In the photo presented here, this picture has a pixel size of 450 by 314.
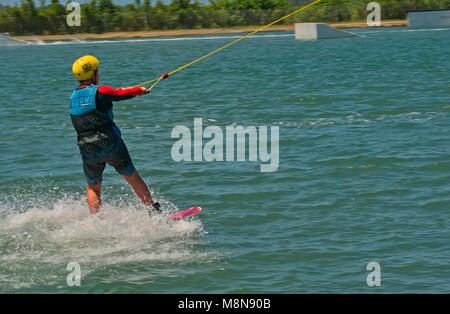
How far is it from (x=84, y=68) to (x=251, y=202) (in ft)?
11.1

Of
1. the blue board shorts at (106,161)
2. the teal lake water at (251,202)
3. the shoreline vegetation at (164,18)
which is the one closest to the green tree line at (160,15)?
the shoreline vegetation at (164,18)

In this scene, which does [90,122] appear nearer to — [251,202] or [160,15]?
[251,202]

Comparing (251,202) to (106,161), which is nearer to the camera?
(106,161)

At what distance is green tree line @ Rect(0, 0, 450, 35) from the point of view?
304ft

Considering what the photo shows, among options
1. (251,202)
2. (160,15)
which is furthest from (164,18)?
(251,202)

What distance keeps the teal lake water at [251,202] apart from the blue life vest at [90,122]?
899 mm

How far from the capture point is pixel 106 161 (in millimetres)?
11531

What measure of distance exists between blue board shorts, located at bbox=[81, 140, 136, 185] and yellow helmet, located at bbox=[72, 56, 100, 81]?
88 centimetres

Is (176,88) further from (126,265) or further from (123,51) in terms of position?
(123,51)

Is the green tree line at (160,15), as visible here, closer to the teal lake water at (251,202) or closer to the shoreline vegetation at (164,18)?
the shoreline vegetation at (164,18)

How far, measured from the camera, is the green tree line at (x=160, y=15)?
92688 millimetres

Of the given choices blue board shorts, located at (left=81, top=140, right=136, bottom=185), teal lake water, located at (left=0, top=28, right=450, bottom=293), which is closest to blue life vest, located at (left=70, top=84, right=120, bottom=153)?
blue board shorts, located at (left=81, top=140, right=136, bottom=185)

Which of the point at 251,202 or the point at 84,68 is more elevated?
the point at 84,68

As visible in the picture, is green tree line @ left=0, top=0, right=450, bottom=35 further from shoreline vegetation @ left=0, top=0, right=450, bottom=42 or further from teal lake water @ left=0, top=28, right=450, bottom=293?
teal lake water @ left=0, top=28, right=450, bottom=293
